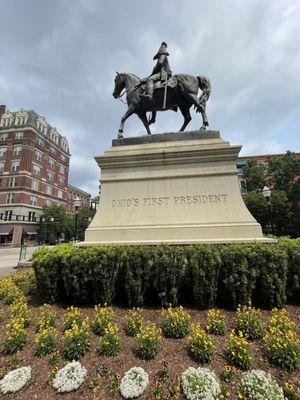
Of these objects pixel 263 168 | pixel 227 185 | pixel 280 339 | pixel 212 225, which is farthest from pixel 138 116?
pixel 263 168

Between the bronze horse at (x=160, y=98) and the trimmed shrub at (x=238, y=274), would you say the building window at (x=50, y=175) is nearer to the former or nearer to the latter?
the bronze horse at (x=160, y=98)

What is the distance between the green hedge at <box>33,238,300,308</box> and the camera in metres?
4.88

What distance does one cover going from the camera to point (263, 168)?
43.0 metres

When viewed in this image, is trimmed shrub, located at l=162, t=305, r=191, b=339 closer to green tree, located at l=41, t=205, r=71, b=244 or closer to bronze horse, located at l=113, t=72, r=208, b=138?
bronze horse, located at l=113, t=72, r=208, b=138

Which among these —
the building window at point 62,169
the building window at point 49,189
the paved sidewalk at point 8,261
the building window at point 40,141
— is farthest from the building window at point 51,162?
the paved sidewalk at point 8,261

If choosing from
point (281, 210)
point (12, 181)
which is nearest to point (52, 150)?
point (12, 181)

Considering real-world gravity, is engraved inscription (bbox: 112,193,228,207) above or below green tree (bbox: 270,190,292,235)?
below

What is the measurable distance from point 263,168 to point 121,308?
4461 cm

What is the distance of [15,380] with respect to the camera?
313cm

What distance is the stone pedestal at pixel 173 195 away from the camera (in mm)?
6898

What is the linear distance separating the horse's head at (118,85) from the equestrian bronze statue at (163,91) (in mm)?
55

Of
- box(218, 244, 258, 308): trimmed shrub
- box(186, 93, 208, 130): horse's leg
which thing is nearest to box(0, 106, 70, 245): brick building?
box(186, 93, 208, 130): horse's leg

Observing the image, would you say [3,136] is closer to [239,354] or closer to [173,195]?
[173,195]

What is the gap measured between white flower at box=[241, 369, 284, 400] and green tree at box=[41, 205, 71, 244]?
5320 centimetres
